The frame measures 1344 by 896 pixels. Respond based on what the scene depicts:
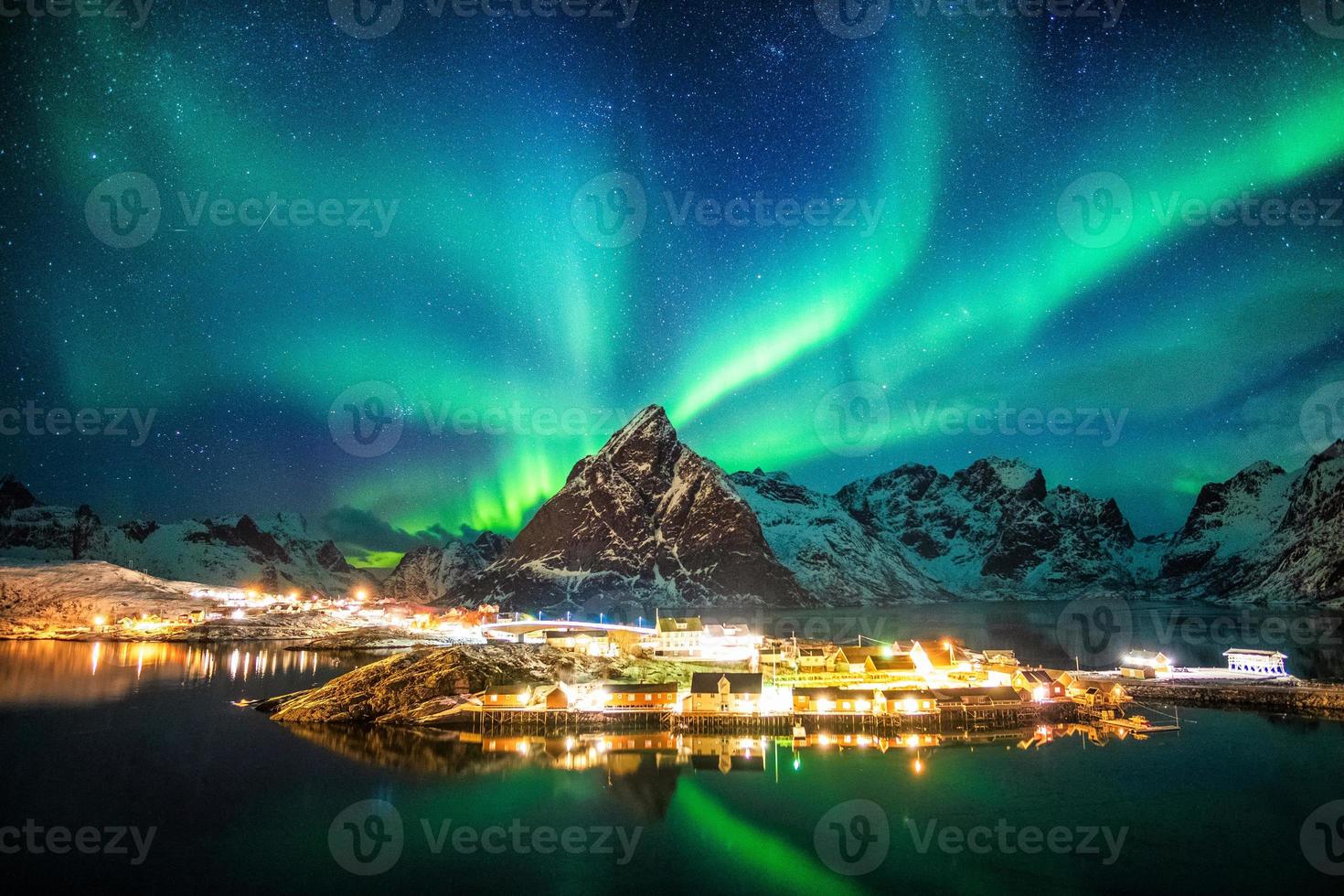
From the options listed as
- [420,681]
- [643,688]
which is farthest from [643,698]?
[420,681]

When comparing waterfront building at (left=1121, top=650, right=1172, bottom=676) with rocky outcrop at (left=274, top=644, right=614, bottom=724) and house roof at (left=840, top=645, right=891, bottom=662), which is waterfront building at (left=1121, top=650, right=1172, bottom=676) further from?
rocky outcrop at (left=274, top=644, right=614, bottom=724)

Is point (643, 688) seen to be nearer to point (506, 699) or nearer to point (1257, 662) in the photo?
point (506, 699)

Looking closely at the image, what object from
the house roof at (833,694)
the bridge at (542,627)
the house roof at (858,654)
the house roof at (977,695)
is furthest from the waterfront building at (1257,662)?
the bridge at (542,627)

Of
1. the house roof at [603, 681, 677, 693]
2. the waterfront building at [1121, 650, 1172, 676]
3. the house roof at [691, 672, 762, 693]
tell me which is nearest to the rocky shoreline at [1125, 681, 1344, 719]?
the waterfront building at [1121, 650, 1172, 676]

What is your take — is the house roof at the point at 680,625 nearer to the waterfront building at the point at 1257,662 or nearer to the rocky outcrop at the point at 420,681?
the rocky outcrop at the point at 420,681

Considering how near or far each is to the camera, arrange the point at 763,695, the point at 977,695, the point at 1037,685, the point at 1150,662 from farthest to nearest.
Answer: the point at 1150,662
the point at 1037,685
the point at 977,695
the point at 763,695

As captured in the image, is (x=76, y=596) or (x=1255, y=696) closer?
(x=1255, y=696)

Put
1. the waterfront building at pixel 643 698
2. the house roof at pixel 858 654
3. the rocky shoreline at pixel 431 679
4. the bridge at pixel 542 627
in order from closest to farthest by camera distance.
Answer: the waterfront building at pixel 643 698
the rocky shoreline at pixel 431 679
the house roof at pixel 858 654
the bridge at pixel 542 627
